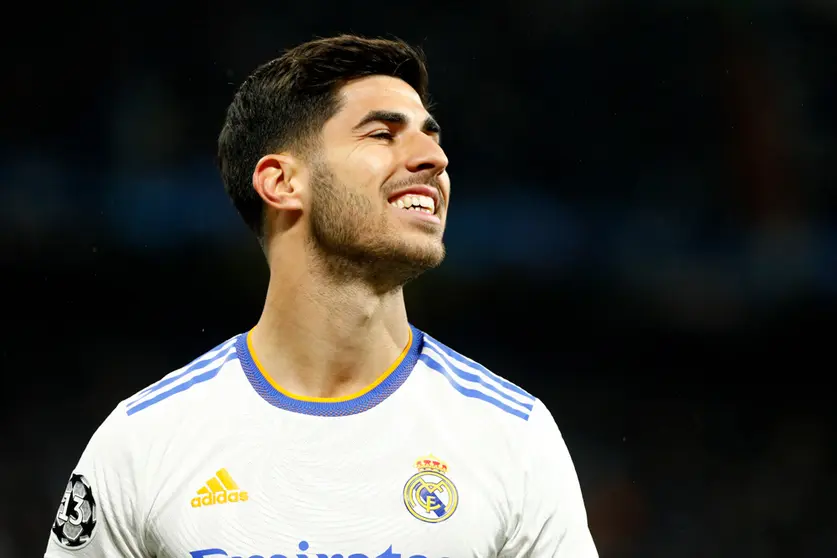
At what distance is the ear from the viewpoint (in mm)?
3332

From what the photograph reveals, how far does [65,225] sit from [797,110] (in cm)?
474

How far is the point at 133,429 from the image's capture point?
316 centimetres

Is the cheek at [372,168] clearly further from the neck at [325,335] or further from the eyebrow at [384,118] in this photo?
the neck at [325,335]

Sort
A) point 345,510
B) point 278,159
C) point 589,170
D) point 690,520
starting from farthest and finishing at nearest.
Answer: point 589,170, point 690,520, point 278,159, point 345,510

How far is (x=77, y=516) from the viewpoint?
3145mm

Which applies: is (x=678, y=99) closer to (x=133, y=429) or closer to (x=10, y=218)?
(x=10, y=218)

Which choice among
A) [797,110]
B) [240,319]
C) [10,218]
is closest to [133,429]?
[240,319]

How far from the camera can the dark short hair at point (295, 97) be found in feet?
11.1

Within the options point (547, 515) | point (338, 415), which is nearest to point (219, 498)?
point (338, 415)

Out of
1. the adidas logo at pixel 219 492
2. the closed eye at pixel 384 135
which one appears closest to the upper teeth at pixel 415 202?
the closed eye at pixel 384 135

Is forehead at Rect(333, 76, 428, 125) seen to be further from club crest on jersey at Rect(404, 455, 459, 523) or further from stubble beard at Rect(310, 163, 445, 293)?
club crest on jersey at Rect(404, 455, 459, 523)

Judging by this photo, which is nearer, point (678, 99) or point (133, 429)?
point (133, 429)

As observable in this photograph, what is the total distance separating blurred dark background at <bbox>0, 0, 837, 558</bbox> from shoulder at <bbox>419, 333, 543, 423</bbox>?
348 cm

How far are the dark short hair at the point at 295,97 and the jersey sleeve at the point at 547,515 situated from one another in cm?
117
